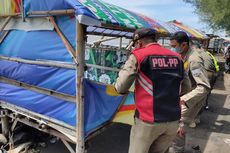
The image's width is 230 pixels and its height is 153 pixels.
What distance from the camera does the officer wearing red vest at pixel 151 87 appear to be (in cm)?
277

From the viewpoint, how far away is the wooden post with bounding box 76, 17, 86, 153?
3863 mm

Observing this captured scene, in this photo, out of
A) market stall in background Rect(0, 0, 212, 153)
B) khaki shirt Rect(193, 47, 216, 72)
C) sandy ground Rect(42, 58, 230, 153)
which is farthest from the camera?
khaki shirt Rect(193, 47, 216, 72)

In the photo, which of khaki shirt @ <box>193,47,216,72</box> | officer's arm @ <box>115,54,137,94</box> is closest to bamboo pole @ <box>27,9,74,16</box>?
officer's arm @ <box>115,54,137,94</box>

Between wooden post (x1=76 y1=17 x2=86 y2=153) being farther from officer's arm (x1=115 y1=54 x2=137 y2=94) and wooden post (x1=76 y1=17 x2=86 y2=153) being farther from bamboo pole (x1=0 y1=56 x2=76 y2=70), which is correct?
officer's arm (x1=115 y1=54 x2=137 y2=94)

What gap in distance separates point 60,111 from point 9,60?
165cm

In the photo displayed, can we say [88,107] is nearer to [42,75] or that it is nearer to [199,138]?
[42,75]

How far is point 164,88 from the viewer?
282cm

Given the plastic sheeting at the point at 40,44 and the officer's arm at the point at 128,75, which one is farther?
the plastic sheeting at the point at 40,44

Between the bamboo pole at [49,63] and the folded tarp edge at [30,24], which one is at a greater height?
the folded tarp edge at [30,24]

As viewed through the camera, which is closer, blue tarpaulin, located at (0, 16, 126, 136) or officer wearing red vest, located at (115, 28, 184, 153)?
officer wearing red vest, located at (115, 28, 184, 153)

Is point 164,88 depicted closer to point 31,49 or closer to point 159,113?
point 159,113

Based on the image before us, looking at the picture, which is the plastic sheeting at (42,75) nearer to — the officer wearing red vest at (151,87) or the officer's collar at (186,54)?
the officer wearing red vest at (151,87)

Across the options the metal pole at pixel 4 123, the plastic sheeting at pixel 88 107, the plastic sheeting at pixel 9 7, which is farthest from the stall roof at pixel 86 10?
the metal pole at pixel 4 123

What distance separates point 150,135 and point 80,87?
1439 mm
